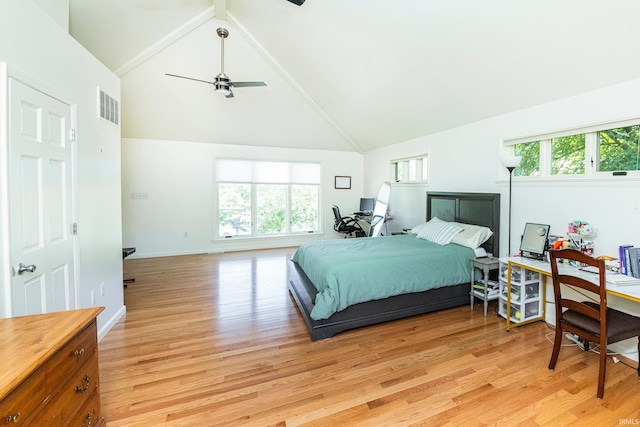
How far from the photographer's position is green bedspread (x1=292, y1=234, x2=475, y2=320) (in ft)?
8.29

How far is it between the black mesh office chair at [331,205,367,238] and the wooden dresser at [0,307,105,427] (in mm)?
5057

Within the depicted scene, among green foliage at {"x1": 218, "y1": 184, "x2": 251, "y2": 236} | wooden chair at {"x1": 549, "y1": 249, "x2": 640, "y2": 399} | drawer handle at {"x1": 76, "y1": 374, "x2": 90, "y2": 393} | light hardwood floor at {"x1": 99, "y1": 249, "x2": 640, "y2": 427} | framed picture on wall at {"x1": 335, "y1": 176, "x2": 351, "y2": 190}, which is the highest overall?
framed picture on wall at {"x1": 335, "y1": 176, "x2": 351, "y2": 190}

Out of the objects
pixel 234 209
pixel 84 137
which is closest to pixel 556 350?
pixel 84 137

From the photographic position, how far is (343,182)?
23.3 ft

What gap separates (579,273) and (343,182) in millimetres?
5274

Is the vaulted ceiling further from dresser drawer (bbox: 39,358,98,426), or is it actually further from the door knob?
dresser drawer (bbox: 39,358,98,426)

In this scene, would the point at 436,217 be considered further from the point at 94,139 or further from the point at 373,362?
→ the point at 94,139

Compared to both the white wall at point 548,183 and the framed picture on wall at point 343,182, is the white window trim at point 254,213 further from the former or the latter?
the white wall at point 548,183

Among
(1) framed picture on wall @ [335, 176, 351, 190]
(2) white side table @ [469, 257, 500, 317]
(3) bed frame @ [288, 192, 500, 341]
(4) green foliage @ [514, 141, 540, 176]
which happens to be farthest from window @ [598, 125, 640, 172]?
(1) framed picture on wall @ [335, 176, 351, 190]

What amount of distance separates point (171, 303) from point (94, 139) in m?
1.94

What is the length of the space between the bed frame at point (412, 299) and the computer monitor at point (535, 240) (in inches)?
19.3

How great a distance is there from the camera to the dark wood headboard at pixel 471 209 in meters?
3.37

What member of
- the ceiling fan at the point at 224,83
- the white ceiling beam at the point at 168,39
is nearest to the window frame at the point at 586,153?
the ceiling fan at the point at 224,83

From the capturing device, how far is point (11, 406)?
881mm
